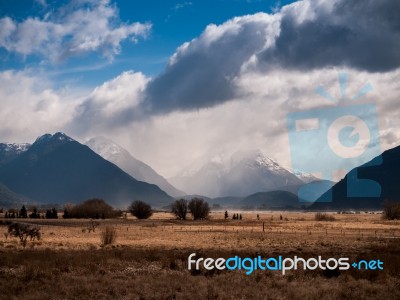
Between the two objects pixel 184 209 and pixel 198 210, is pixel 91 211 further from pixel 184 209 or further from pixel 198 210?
pixel 198 210

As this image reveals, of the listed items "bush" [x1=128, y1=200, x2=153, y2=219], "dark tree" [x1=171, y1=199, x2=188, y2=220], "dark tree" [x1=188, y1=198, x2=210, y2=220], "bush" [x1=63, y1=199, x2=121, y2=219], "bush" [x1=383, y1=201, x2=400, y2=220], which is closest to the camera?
"bush" [x1=383, y1=201, x2=400, y2=220]

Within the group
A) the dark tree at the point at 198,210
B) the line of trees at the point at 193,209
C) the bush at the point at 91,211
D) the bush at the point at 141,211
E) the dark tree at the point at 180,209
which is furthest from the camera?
the bush at the point at 91,211

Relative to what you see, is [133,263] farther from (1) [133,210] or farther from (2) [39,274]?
(1) [133,210]

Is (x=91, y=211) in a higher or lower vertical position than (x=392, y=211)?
higher

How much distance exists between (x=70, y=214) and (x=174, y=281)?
127879 mm

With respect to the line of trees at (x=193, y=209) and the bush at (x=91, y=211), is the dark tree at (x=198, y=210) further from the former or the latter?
the bush at (x=91, y=211)

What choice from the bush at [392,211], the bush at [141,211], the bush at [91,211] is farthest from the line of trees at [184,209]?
the bush at [392,211]

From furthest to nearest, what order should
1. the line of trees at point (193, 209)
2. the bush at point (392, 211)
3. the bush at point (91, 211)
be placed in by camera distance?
the bush at point (91, 211), the line of trees at point (193, 209), the bush at point (392, 211)

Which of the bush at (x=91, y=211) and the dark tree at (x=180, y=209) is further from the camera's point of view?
the bush at (x=91, y=211)

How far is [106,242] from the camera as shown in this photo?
42.8 m

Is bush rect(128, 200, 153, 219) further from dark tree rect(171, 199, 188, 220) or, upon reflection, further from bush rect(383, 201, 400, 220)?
bush rect(383, 201, 400, 220)

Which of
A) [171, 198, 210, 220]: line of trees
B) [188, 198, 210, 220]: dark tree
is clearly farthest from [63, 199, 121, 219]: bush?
[188, 198, 210, 220]: dark tree

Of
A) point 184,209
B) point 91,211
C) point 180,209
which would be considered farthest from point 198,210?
point 91,211

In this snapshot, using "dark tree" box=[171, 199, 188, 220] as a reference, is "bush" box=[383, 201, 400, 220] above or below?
below
